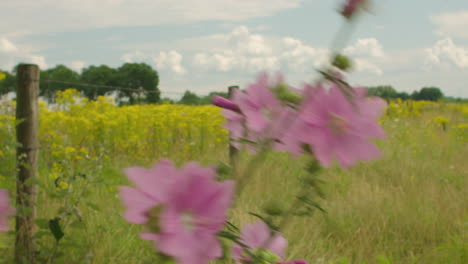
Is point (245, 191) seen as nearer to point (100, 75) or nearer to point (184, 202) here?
point (184, 202)

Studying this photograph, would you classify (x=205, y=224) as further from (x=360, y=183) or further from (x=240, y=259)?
(x=360, y=183)

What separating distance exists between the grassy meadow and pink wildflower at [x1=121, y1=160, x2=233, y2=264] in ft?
1.96

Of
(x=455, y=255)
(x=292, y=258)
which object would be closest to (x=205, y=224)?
(x=292, y=258)

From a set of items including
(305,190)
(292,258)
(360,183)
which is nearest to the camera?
(305,190)

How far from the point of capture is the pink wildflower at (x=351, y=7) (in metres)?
0.33

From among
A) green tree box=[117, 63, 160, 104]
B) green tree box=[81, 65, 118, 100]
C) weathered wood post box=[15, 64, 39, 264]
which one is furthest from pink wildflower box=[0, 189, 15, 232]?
green tree box=[81, 65, 118, 100]

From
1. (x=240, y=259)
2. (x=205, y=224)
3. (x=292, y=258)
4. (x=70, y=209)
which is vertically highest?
(x=205, y=224)

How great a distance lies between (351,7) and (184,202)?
0.67 feet

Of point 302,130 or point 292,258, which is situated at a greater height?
point 302,130

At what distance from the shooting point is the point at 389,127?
630 cm

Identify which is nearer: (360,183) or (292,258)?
(292,258)

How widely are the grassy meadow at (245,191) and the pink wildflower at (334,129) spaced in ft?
1.66

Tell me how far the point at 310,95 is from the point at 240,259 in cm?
26

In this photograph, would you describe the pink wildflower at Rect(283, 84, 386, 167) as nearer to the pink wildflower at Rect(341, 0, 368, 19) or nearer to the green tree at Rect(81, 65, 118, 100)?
the pink wildflower at Rect(341, 0, 368, 19)
